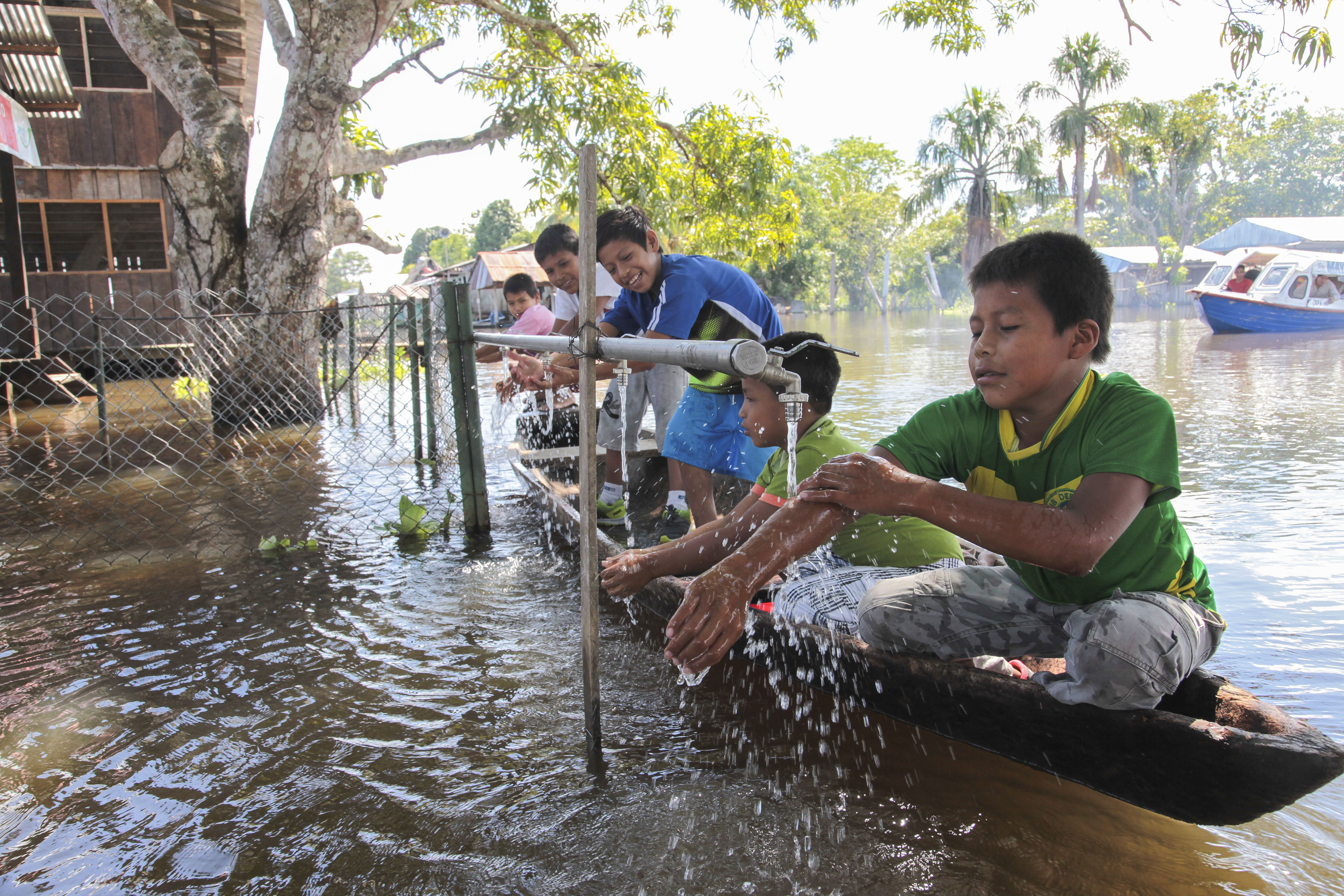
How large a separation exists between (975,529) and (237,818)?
2100 mm

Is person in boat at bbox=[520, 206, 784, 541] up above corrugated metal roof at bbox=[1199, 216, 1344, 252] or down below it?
below

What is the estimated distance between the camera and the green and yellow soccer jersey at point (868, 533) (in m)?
2.73

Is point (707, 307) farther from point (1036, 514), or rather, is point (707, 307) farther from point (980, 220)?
point (980, 220)

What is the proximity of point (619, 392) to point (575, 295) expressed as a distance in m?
0.89

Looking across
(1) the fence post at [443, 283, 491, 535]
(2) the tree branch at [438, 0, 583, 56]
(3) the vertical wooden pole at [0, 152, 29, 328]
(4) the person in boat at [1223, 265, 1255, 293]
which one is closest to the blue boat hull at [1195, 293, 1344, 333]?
(4) the person in boat at [1223, 265, 1255, 293]

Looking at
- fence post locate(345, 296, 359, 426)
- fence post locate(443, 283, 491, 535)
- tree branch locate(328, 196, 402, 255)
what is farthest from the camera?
tree branch locate(328, 196, 402, 255)

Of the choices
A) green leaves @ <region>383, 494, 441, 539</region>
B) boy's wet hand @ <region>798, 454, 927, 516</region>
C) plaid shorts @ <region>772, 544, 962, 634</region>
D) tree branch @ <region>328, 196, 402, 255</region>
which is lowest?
green leaves @ <region>383, 494, 441, 539</region>

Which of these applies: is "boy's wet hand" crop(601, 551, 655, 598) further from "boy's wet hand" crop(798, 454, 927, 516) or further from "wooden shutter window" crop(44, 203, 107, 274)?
"wooden shutter window" crop(44, 203, 107, 274)

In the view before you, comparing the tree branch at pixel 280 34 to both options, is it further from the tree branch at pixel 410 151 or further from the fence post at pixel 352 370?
the fence post at pixel 352 370

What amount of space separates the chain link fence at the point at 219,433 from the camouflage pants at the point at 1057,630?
124 inches

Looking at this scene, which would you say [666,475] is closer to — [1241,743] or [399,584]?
[399,584]

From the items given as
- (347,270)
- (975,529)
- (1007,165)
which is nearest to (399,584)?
(975,529)

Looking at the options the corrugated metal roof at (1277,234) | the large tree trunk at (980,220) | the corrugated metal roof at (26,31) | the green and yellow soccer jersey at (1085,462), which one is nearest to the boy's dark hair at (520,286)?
the green and yellow soccer jersey at (1085,462)

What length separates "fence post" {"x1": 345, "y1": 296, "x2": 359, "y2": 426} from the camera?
6.32 meters
